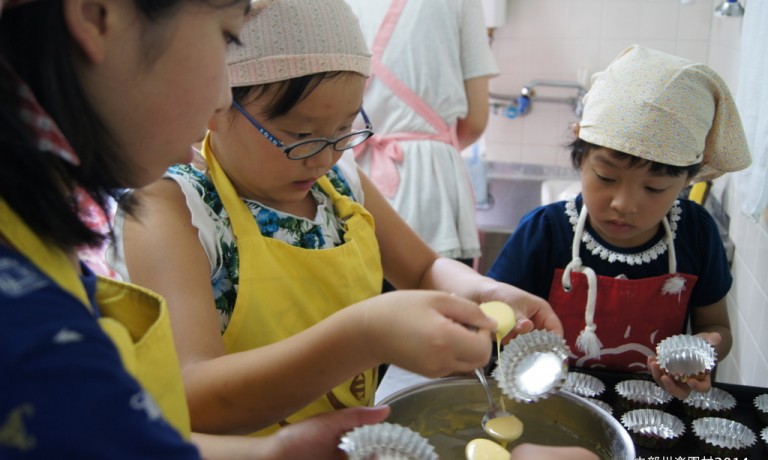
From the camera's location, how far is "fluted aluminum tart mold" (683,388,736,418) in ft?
3.50

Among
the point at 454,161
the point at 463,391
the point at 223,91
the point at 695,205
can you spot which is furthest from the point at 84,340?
the point at 454,161

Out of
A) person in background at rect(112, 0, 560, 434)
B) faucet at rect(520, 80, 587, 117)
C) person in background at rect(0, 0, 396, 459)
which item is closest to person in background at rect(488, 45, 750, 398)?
person in background at rect(112, 0, 560, 434)

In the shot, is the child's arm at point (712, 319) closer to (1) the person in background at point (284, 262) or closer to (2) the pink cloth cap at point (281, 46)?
(1) the person in background at point (284, 262)

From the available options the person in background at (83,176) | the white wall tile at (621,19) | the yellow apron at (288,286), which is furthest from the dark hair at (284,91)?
the white wall tile at (621,19)

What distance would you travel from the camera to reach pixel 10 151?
1.38ft

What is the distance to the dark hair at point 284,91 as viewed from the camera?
2.97ft

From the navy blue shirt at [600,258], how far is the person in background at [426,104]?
0.69 meters

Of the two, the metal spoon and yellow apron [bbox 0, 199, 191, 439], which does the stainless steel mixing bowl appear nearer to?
the metal spoon

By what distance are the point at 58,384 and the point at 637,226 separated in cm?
113

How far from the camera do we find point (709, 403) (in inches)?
42.4

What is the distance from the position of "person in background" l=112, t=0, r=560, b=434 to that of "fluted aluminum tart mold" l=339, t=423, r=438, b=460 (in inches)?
2.9

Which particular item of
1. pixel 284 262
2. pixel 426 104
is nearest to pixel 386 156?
pixel 426 104

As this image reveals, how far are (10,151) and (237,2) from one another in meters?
0.21

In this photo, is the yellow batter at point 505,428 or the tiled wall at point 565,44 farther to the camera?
the tiled wall at point 565,44
